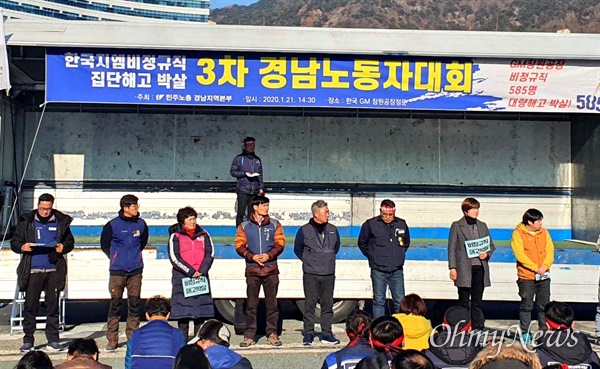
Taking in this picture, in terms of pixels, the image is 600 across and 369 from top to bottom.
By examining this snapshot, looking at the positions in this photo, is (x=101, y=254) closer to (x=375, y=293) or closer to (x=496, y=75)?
(x=375, y=293)

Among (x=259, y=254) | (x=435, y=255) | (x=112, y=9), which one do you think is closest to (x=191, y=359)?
(x=259, y=254)

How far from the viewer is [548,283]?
7.38 metres

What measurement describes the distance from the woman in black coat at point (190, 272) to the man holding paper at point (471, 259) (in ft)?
9.01

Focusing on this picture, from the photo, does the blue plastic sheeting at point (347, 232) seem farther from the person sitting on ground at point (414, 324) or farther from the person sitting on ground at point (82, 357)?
the person sitting on ground at point (82, 357)

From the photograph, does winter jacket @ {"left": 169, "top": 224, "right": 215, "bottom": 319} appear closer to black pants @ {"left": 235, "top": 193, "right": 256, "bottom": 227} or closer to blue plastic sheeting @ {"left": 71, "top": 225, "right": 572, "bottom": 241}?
black pants @ {"left": 235, "top": 193, "right": 256, "bottom": 227}

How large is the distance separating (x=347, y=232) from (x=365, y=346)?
22.1ft

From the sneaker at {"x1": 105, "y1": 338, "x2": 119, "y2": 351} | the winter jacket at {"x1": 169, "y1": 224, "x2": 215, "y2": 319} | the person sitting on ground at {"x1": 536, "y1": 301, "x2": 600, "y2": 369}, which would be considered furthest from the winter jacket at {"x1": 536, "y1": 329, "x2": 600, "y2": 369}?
the sneaker at {"x1": 105, "y1": 338, "x2": 119, "y2": 351}

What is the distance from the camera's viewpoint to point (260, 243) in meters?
7.27

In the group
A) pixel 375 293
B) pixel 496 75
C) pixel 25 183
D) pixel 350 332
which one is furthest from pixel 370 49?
pixel 25 183

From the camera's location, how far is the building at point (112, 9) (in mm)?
108750

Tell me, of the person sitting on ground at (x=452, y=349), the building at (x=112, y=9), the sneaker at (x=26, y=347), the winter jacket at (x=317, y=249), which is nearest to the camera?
the person sitting on ground at (x=452, y=349)

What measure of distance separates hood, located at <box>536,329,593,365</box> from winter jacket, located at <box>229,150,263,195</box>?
558cm

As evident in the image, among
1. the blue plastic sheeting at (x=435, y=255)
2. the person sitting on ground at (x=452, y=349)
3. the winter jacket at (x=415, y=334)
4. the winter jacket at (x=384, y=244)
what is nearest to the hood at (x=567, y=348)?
the person sitting on ground at (x=452, y=349)

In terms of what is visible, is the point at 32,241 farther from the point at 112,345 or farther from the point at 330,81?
the point at 330,81
